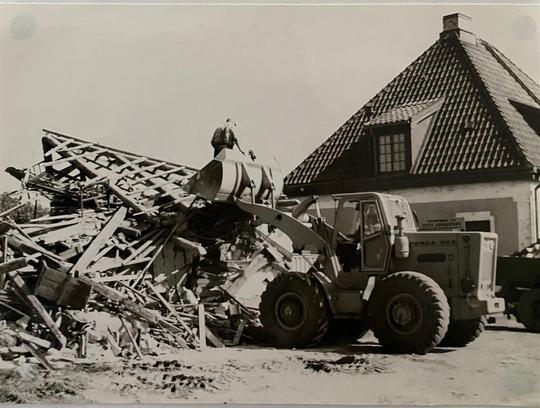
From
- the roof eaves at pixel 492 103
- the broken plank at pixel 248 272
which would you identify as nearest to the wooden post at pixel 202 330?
the broken plank at pixel 248 272

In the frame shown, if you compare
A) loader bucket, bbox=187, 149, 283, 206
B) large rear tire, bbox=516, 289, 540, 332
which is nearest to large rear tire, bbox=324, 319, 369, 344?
loader bucket, bbox=187, 149, 283, 206

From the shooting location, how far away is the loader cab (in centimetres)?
1000

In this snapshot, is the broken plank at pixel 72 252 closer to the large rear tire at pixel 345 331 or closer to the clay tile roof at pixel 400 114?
the large rear tire at pixel 345 331

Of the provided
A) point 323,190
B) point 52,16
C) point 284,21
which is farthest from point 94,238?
point 323,190

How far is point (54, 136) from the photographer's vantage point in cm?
1168

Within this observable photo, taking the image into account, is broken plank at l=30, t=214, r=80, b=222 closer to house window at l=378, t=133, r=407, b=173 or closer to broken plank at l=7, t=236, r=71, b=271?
broken plank at l=7, t=236, r=71, b=271

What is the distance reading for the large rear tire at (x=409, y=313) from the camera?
9138 millimetres

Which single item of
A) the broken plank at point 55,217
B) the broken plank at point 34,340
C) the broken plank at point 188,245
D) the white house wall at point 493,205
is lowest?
the broken plank at point 34,340

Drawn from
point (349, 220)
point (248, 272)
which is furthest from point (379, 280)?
point (248, 272)

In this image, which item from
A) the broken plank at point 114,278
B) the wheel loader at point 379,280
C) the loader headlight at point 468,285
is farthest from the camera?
the broken plank at point 114,278

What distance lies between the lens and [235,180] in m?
11.5

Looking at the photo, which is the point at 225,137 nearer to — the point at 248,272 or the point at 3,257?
the point at 248,272

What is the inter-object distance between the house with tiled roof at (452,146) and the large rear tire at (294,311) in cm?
131

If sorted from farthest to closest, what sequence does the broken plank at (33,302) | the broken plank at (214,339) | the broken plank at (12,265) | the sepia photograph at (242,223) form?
the broken plank at (214,339) < the broken plank at (12,265) < the broken plank at (33,302) < the sepia photograph at (242,223)
